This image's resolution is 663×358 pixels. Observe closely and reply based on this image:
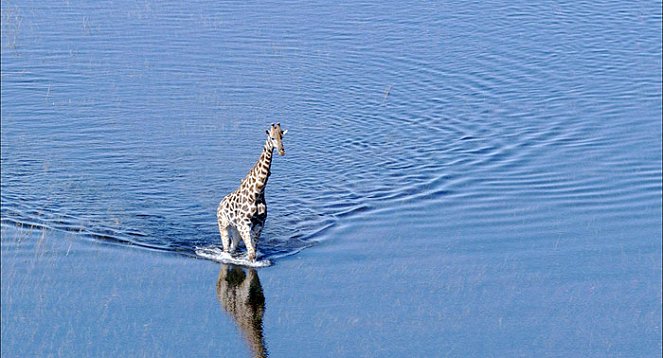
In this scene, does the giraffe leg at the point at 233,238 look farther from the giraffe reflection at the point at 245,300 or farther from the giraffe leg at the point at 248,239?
the giraffe reflection at the point at 245,300

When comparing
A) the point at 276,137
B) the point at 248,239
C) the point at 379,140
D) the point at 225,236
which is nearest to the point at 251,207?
the point at 248,239

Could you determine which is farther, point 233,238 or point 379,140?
point 379,140

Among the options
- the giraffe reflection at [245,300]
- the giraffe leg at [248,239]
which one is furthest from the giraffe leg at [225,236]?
the giraffe reflection at [245,300]

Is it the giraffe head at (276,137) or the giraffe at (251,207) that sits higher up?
the giraffe head at (276,137)

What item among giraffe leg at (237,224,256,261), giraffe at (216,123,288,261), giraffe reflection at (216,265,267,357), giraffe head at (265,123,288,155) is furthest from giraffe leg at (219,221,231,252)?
giraffe head at (265,123,288,155)

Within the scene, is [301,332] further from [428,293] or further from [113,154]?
[113,154]

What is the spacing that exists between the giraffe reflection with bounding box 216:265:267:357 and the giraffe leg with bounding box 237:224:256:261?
25 centimetres

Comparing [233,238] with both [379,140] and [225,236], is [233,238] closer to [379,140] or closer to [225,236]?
[225,236]

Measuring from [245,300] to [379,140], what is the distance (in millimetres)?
7277

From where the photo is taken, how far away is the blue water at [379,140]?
17844 mm

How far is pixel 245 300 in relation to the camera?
16688mm

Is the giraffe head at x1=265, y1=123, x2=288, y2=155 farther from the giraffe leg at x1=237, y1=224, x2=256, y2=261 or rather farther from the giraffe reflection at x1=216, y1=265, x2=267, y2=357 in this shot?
the giraffe reflection at x1=216, y1=265, x2=267, y2=357

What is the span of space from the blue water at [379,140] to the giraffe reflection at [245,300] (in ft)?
1.16

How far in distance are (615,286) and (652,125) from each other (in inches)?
309
